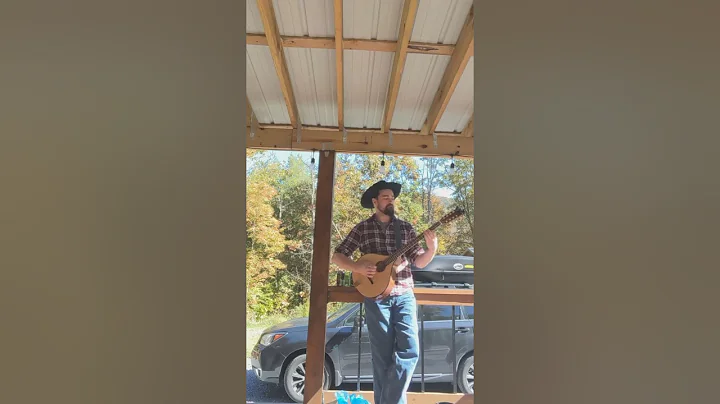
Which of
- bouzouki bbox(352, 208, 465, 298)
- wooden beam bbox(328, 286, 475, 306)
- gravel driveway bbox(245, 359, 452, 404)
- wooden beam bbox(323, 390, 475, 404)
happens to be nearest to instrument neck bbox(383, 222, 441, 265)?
bouzouki bbox(352, 208, 465, 298)

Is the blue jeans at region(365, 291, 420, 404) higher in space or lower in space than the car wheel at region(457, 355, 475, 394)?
higher

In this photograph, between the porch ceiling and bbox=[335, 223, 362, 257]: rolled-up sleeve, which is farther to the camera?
bbox=[335, 223, 362, 257]: rolled-up sleeve

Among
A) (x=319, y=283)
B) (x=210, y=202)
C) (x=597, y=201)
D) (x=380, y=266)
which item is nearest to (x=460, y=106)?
(x=380, y=266)

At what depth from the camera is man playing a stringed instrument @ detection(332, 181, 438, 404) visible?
3.04 meters

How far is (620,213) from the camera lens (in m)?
0.53

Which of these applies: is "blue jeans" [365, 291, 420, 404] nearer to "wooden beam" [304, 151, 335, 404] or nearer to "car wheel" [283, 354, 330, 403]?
"wooden beam" [304, 151, 335, 404]

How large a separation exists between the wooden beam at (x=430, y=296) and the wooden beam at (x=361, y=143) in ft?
3.51

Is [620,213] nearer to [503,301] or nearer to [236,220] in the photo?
[503,301]

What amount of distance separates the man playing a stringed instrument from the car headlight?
1.18m

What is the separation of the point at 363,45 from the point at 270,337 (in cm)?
269

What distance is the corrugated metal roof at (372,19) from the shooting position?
2.36 m

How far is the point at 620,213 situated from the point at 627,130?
0.30ft

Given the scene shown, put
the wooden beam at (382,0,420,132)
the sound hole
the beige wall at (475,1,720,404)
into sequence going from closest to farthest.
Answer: the beige wall at (475,1,720,404) < the wooden beam at (382,0,420,132) < the sound hole

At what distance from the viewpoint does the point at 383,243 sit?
342cm
